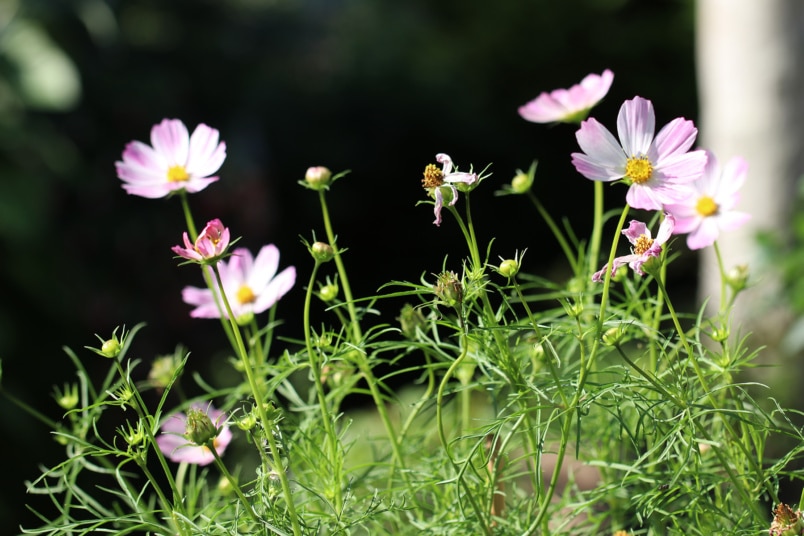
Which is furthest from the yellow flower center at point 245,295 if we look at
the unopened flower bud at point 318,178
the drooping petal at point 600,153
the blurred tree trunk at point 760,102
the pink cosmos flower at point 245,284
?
the blurred tree trunk at point 760,102

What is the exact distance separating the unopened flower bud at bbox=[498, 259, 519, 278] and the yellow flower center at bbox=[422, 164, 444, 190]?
0.15 ft

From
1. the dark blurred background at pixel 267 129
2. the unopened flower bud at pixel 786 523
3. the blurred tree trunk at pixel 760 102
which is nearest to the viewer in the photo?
the unopened flower bud at pixel 786 523

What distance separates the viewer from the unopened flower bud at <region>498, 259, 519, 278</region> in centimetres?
36

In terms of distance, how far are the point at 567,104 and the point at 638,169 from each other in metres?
0.15

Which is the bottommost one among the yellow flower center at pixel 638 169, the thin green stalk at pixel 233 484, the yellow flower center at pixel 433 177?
the thin green stalk at pixel 233 484

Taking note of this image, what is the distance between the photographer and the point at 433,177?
1.22ft

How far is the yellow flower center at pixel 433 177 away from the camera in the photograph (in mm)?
369

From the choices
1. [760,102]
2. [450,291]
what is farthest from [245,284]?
[760,102]

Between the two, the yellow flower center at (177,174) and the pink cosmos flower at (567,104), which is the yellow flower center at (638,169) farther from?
the yellow flower center at (177,174)

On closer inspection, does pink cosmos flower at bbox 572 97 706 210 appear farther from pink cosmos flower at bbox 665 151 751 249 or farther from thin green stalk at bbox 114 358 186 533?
thin green stalk at bbox 114 358 186 533

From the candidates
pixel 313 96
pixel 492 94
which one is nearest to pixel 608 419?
pixel 313 96

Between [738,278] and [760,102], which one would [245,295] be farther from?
[760,102]

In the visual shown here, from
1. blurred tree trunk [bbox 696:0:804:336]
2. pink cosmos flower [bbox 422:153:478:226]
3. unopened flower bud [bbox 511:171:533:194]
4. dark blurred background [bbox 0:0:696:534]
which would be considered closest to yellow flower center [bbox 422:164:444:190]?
pink cosmos flower [bbox 422:153:478:226]

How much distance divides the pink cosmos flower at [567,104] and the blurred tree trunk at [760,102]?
1185 mm
